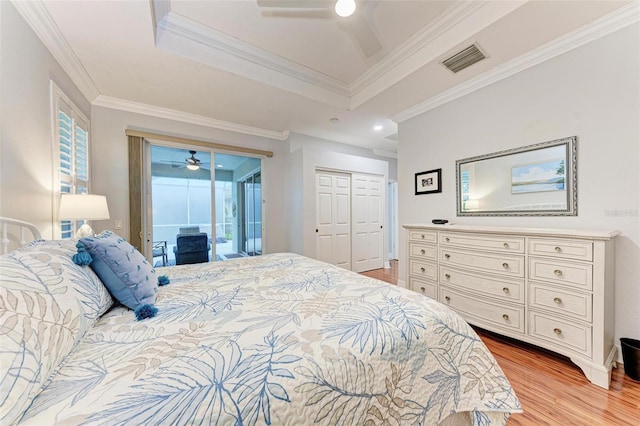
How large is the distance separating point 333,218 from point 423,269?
6.57 ft

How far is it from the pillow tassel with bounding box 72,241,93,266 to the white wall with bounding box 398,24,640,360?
3203mm

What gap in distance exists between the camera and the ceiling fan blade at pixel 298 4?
6.17ft

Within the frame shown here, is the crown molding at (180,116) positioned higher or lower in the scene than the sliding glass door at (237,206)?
higher

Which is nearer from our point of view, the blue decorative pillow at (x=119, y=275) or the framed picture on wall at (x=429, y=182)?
the blue decorative pillow at (x=119, y=275)

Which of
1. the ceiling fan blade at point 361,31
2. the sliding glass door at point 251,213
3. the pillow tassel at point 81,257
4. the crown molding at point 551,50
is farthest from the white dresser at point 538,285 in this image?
the sliding glass door at point 251,213

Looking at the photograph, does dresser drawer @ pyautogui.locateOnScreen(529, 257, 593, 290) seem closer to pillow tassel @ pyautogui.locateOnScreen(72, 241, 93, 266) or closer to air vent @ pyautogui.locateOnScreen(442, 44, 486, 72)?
air vent @ pyautogui.locateOnScreen(442, 44, 486, 72)

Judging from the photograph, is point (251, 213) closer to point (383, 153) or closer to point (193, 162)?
point (193, 162)

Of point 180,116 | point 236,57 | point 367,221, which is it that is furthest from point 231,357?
point 367,221

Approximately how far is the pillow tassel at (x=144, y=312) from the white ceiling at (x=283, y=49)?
6.96ft

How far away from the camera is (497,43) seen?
6.75 ft

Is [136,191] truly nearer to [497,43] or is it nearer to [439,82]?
[439,82]

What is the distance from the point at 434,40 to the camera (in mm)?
2219

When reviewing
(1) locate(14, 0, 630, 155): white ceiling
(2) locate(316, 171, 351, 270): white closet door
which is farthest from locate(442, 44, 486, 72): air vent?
(2) locate(316, 171, 351, 270): white closet door

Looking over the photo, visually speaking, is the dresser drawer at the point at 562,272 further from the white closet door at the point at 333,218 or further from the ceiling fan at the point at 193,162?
the ceiling fan at the point at 193,162
